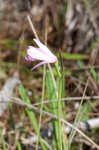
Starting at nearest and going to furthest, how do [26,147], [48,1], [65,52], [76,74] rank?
[26,147], [76,74], [65,52], [48,1]

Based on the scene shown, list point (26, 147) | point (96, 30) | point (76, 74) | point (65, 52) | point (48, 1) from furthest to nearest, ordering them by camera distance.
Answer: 1. point (48, 1)
2. point (65, 52)
3. point (96, 30)
4. point (76, 74)
5. point (26, 147)

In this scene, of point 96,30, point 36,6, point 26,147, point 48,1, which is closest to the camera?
point 26,147

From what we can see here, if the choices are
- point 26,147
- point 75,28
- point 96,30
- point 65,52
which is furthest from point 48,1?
point 26,147

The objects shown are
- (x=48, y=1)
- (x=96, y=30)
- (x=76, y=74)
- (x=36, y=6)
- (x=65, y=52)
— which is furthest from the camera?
(x=36, y=6)

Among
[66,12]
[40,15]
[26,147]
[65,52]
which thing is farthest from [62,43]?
[26,147]

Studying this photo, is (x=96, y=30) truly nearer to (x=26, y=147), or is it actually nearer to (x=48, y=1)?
(x=48, y=1)

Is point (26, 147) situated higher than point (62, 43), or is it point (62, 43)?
point (62, 43)

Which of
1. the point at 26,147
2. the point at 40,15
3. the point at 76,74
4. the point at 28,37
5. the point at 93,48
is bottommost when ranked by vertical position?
the point at 26,147

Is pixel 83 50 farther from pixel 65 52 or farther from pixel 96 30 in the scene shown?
pixel 96 30

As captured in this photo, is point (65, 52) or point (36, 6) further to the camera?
point (36, 6)
